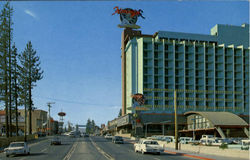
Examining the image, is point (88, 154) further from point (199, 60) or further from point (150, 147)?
point (199, 60)

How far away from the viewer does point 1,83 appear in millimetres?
58156

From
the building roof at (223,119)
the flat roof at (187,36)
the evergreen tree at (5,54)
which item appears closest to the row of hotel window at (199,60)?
the flat roof at (187,36)

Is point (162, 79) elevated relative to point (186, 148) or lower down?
elevated

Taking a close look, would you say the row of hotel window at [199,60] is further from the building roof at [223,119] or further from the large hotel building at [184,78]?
the building roof at [223,119]

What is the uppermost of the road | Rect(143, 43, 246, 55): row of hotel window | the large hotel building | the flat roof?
the flat roof

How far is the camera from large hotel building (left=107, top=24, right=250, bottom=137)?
107000 millimetres

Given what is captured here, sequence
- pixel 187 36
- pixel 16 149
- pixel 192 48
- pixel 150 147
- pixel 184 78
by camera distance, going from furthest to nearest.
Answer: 1. pixel 187 36
2. pixel 192 48
3. pixel 184 78
4. pixel 150 147
5. pixel 16 149

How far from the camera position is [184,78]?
360 feet

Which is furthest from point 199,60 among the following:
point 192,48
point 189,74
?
point 189,74

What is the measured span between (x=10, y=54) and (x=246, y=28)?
99.7 meters

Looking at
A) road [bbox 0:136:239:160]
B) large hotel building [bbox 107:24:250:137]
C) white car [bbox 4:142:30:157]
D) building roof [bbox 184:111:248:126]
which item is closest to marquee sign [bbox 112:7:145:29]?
large hotel building [bbox 107:24:250:137]

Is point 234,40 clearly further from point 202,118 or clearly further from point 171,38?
point 202,118

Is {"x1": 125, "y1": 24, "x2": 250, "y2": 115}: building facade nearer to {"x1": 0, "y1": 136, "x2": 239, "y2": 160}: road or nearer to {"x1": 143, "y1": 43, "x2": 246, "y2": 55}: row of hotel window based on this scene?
{"x1": 143, "y1": 43, "x2": 246, "y2": 55}: row of hotel window

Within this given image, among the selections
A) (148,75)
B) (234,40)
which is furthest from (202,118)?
(234,40)
